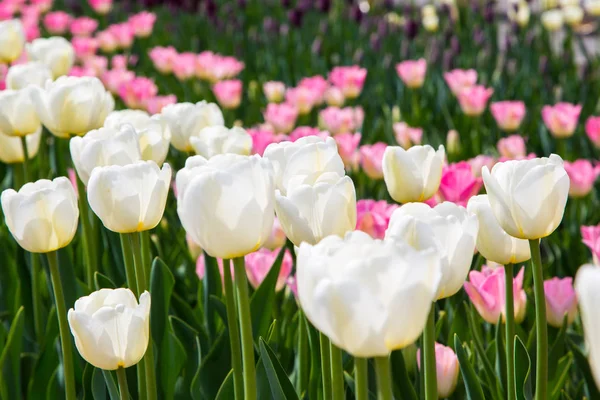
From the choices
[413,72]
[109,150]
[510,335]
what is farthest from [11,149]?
[413,72]

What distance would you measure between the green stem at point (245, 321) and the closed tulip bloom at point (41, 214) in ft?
1.00

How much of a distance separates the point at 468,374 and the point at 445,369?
0.16 metres

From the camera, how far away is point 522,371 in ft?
3.63

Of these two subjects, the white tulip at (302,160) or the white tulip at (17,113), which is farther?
the white tulip at (17,113)

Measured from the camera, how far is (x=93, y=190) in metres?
0.98

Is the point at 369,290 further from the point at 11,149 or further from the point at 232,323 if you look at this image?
the point at 11,149

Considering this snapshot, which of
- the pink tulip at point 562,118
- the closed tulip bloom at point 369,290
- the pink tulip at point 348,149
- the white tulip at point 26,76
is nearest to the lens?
the closed tulip bloom at point 369,290

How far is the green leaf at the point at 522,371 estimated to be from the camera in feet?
3.48

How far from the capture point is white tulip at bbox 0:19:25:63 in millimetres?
2436

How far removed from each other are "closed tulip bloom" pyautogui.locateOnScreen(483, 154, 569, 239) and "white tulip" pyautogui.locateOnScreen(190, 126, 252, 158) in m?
0.56

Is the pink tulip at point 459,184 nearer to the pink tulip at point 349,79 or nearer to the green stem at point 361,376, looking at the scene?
the green stem at point 361,376

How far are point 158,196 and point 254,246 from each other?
22 cm

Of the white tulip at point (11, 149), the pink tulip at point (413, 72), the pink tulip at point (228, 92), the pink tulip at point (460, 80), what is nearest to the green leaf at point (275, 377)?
the white tulip at point (11, 149)

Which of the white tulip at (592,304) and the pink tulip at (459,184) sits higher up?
the white tulip at (592,304)
